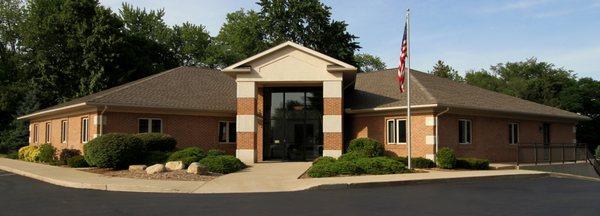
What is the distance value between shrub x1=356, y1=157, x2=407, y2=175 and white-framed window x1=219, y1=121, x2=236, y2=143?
38.9 ft

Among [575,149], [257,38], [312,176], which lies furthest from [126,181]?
[257,38]

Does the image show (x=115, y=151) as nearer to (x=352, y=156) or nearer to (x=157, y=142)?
(x=157, y=142)

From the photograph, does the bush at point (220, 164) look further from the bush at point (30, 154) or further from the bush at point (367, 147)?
the bush at point (30, 154)

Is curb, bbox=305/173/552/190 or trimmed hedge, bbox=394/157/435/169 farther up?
trimmed hedge, bbox=394/157/435/169

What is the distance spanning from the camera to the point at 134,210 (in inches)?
468

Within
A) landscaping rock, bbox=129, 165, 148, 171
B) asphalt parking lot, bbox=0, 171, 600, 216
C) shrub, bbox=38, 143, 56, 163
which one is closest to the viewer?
asphalt parking lot, bbox=0, 171, 600, 216

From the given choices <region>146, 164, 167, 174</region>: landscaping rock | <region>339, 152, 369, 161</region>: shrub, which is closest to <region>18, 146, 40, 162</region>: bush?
<region>146, 164, 167, 174</region>: landscaping rock

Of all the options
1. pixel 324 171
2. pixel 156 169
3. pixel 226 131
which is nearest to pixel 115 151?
pixel 156 169

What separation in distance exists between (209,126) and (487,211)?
20707mm

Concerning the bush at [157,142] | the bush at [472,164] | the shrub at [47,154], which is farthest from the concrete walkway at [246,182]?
the shrub at [47,154]

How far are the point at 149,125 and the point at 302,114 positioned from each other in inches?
311

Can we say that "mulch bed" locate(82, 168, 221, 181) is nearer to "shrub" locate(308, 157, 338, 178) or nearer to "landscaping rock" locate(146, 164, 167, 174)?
"landscaping rock" locate(146, 164, 167, 174)

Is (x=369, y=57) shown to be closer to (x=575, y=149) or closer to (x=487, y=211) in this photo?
(x=575, y=149)

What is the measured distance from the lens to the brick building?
2664 cm
